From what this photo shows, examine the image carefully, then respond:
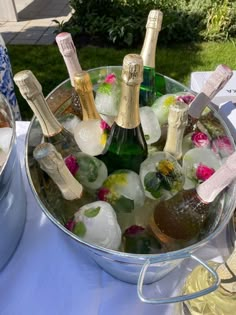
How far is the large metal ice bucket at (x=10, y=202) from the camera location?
47 cm

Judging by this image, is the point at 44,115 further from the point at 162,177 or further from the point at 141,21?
the point at 141,21

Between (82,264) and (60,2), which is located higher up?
(82,264)

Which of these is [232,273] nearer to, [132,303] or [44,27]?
[132,303]

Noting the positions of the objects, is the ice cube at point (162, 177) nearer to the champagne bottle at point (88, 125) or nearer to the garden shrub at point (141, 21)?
the champagne bottle at point (88, 125)

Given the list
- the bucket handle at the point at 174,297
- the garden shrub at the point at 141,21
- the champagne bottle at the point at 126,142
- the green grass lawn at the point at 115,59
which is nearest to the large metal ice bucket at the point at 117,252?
the bucket handle at the point at 174,297

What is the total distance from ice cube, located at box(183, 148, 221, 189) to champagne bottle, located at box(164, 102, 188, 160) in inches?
0.7

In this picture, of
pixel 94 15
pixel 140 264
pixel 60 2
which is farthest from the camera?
pixel 60 2

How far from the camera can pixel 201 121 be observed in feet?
2.01

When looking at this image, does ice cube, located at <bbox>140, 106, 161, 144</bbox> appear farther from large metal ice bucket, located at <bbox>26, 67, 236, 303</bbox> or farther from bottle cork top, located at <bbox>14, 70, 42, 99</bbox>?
bottle cork top, located at <bbox>14, 70, 42, 99</bbox>

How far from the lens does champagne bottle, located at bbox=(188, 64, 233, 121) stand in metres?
0.53

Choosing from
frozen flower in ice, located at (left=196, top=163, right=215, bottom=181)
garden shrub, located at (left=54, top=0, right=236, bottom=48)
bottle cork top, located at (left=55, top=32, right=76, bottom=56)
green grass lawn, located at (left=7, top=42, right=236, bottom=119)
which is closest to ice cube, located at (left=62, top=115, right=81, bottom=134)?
bottle cork top, located at (left=55, top=32, right=76, bottom=56)

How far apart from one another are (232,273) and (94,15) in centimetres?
235

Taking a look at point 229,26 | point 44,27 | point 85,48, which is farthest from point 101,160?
point 44,27

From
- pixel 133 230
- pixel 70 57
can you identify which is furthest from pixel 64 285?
pixel 70 57
